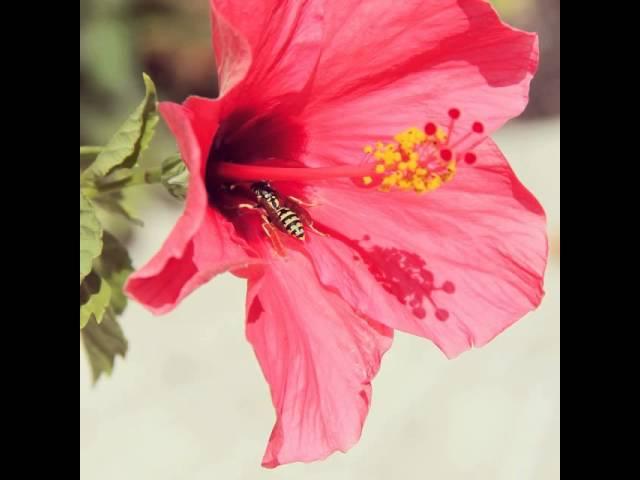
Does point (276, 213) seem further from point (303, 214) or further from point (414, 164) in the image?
point (414, 164)

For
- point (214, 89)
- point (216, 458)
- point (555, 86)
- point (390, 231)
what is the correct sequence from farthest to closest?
point (555, 86), point (214, 89), point (216, 458), point (390, 231)

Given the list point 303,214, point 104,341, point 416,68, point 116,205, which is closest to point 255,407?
point 104,341

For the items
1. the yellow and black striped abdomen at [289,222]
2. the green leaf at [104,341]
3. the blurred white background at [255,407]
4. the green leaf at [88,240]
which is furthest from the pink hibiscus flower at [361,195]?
the blurred white background at [255,407]

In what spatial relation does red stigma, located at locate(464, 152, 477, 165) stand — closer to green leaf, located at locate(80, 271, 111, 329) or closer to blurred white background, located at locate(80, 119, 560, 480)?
green leaf, located at locate(80, 271, 111, 329)

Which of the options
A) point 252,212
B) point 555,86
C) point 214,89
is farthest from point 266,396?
point 555,86

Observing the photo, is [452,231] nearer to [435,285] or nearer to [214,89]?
[435,285]
